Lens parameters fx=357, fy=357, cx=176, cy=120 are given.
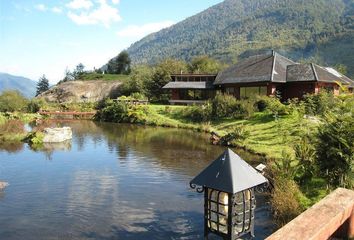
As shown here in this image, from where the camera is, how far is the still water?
1002cm

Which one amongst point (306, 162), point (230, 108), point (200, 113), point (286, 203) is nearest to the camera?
point (286, 203)

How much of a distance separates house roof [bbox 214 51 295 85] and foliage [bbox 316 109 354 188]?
24.4 metres

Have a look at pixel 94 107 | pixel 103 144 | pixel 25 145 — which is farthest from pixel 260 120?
pixel 94 107

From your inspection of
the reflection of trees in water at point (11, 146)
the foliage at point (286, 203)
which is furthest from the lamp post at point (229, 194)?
the reflection of trees in water at point (11, 146)

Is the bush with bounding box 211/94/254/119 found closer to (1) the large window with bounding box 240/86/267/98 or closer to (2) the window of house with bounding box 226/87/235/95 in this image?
(1) the large window with bounding box 240/86/267/98

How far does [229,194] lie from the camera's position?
6.26 metres

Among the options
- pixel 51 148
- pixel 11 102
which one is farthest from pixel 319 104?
pixel 11 102

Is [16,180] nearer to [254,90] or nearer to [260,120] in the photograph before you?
[260,120]

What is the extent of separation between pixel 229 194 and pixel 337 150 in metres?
5.54

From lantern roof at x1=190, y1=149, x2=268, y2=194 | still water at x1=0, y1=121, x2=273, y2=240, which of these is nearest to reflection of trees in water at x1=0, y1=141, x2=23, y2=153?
still water at x1=0, y1=121, x2=273, y2=240

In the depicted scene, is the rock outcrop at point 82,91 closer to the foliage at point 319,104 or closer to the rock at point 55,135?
the rock at point 55,135

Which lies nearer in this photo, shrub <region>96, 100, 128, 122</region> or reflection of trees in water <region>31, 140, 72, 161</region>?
reflection of trees in water <region>31, 140, 72, 161</region>

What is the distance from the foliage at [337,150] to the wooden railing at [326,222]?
310 centimetres

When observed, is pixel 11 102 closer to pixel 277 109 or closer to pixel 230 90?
pixel 230 90
